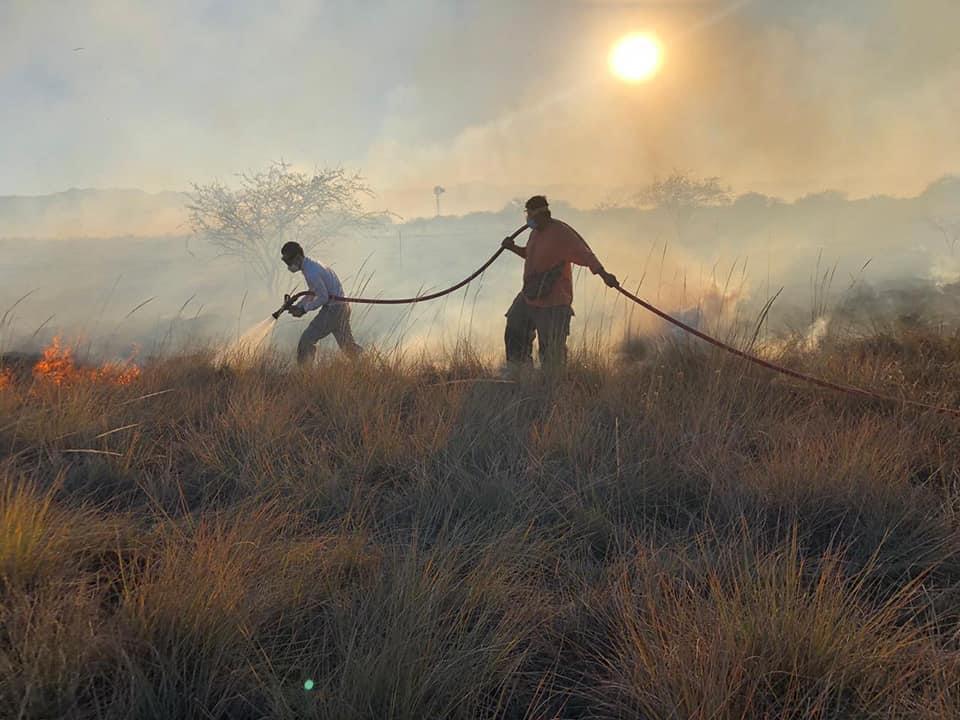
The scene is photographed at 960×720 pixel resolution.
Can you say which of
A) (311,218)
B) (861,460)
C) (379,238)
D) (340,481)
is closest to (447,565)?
(340,481)

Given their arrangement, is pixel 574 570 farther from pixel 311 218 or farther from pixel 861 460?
pixel 311 218

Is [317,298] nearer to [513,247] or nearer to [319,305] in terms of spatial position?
[319,305]

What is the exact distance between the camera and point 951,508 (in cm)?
218

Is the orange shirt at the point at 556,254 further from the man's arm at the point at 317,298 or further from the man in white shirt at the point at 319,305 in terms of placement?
the man's arm at the point at 317,298

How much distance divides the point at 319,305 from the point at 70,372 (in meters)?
2.13

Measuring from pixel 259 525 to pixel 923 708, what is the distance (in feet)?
6.25

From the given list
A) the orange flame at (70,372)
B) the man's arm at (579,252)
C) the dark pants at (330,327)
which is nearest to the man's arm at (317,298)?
the dark pants at (330,327)

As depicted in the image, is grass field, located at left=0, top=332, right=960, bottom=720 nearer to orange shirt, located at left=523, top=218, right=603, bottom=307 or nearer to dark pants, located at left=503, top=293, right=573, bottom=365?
dark pants, located at left=503, top=293, right=573, bottom=365

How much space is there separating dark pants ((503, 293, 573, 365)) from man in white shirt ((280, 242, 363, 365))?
5.19ft

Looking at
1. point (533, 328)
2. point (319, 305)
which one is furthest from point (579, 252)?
point (319, 305)

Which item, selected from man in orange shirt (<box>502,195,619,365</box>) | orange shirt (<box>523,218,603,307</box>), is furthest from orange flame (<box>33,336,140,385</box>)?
orange shirt (<box>523,218,603,307</box>)

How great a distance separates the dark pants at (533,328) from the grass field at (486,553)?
147 cm

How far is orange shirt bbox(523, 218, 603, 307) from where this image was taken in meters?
5.23

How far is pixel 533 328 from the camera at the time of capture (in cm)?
568
